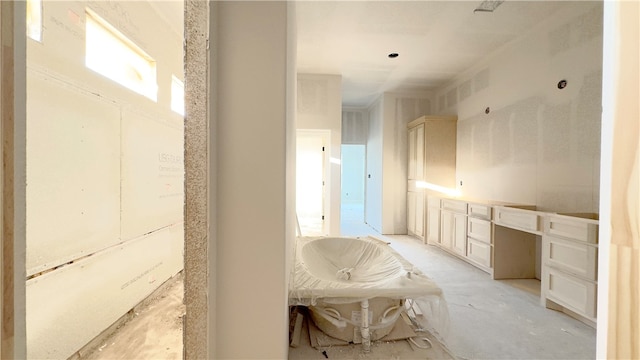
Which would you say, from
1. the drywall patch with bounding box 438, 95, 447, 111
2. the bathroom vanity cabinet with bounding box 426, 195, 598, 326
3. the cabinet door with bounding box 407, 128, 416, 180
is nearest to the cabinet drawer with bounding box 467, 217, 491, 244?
the bathroom vanity cabinet with bounding box 426, 195, 598, 326

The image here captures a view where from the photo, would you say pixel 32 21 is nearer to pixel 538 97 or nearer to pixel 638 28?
pixel 638 28

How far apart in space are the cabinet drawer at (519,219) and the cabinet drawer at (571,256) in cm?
16

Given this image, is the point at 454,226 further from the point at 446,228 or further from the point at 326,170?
the point at 326,170

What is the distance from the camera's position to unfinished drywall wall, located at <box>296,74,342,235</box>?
4.48 meters

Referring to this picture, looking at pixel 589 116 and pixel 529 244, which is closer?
pixel 589 116

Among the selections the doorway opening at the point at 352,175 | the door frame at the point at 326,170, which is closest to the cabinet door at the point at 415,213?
the door frame at the point at 326,170

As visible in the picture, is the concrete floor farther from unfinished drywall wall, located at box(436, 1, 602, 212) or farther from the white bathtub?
unfinished drywall wall, located at box(436, 1, 602, 212)

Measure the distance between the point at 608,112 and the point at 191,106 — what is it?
1047mm

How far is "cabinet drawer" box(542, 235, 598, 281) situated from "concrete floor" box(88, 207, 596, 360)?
0.46 metres

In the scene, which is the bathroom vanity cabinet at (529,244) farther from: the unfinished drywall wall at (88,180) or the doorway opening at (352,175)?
the doorway opening at (352,175)

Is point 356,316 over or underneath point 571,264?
underneath

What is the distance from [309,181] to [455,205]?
2.78 m

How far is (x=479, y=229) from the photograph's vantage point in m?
3.22
